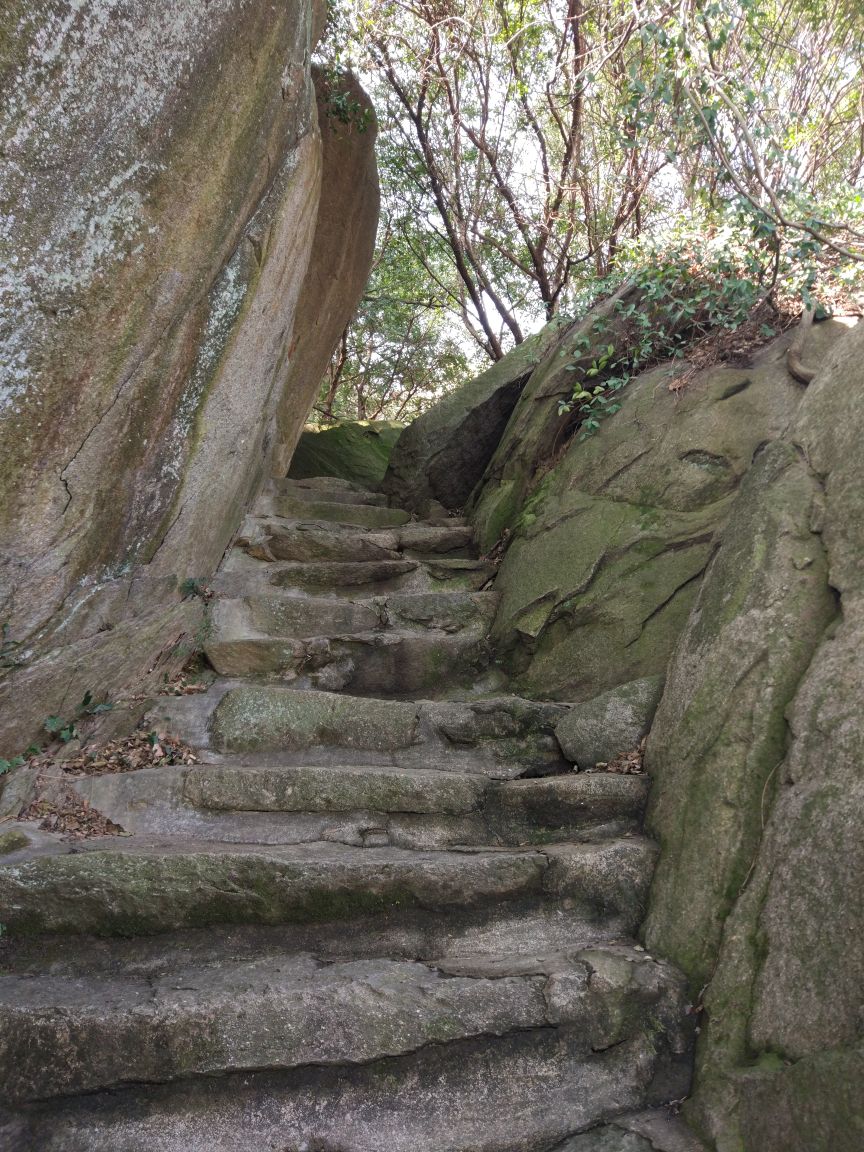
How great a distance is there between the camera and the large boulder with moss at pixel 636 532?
3883 mm

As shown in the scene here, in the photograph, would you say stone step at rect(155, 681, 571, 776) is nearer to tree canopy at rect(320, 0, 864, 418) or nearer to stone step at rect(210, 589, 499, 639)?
stone step at rect(210, 589, 499, 639)

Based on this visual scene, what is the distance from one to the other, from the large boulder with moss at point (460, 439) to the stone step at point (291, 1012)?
5.10 metres

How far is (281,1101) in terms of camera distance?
2109 mm

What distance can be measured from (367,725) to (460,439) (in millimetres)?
3971

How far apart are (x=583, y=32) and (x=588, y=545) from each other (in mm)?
6408

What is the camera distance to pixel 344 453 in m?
10.3

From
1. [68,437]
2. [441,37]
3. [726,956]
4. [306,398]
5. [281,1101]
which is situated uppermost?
[441,37]

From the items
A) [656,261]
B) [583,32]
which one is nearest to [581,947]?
[656,261]

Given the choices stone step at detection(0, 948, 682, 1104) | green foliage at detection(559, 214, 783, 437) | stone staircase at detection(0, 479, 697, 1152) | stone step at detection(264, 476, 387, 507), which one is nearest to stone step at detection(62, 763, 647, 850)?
stone staircase at detection(0, 479, 697, 1152)

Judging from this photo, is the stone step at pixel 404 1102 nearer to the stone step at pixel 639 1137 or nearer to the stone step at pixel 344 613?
the stone step at pixel 639 1137

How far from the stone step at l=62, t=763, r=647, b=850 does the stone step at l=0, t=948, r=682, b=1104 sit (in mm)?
567

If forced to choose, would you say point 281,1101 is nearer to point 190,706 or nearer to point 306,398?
point 190,706

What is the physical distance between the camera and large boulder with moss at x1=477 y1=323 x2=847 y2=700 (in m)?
3.88

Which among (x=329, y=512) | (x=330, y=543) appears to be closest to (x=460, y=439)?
(x=329, y=512)
